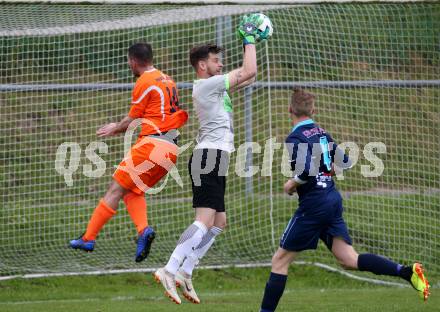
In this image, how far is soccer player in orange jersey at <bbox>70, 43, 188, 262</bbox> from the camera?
8.06 metres

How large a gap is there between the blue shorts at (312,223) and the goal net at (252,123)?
10.3 ft

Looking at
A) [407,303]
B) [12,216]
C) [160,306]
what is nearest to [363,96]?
[407,303]

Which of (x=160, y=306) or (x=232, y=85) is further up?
(x=232, y=85)

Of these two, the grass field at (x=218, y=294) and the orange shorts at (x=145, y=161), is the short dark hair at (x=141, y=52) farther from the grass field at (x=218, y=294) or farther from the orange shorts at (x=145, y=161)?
the grass field at (x=218, y=294)

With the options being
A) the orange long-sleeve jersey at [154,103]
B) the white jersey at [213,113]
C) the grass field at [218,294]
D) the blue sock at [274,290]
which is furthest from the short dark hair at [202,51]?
the grass field at [218,294]

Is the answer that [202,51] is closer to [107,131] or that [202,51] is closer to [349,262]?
[107,131]

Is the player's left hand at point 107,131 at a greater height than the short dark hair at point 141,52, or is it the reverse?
the short dark hair at point 141,52

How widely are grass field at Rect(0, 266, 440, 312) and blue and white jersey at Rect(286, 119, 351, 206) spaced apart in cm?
183

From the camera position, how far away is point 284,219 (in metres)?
11.8

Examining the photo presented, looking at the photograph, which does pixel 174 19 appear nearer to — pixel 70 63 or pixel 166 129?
pixel 70 63

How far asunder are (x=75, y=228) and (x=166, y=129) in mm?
3509

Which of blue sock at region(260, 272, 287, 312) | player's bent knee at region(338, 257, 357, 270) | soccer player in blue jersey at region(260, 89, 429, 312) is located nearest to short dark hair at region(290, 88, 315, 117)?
soccer player in blue jersey at region(260, 89, 429, 312)

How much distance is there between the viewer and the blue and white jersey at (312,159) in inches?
274

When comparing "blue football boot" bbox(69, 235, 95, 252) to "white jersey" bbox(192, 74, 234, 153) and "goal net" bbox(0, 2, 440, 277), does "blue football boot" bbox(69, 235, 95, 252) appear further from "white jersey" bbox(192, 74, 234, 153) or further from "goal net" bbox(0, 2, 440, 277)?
"goal net" bbox(0, 2, 440, 277)
